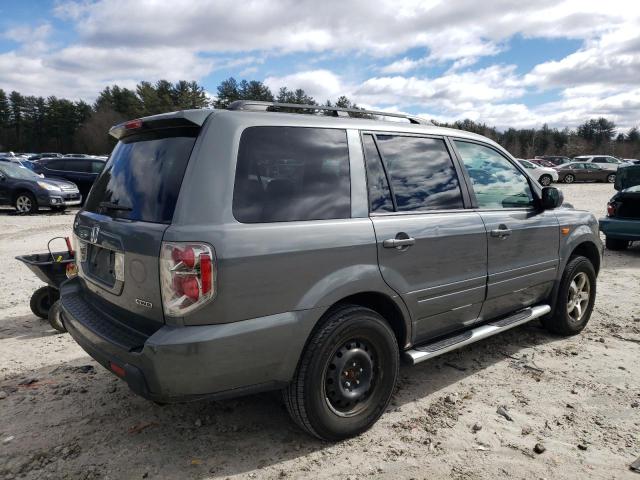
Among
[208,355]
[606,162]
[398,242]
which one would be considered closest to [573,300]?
[398,242]

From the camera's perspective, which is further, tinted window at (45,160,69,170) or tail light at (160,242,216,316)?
tinted window at (45,160,69,170)

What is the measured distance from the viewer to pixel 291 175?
106 inches

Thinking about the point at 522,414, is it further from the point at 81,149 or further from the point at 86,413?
the point at 81,149

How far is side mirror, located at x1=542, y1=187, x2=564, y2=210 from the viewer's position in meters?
4.14

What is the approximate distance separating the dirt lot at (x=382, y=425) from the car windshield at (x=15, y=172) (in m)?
12.3

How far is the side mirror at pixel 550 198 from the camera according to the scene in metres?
4.14

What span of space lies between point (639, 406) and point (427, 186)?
215cm

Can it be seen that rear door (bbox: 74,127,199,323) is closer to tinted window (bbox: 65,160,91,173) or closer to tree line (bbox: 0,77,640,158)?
tinted window (bbox: 65,160,91,173)

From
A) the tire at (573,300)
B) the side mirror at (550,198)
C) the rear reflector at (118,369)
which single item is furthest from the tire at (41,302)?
the tire at (573,300)

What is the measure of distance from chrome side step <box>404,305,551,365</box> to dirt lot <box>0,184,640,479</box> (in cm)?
40

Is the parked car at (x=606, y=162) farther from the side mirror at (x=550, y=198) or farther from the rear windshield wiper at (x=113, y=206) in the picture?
the rear windshield wiper at (x=113, y=206)

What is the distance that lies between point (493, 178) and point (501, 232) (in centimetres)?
Result: 51

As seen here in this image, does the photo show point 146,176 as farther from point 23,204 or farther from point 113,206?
point 23,204

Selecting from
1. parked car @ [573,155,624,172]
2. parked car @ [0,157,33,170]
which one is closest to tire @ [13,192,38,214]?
parked car @ [0,157,33,170]
